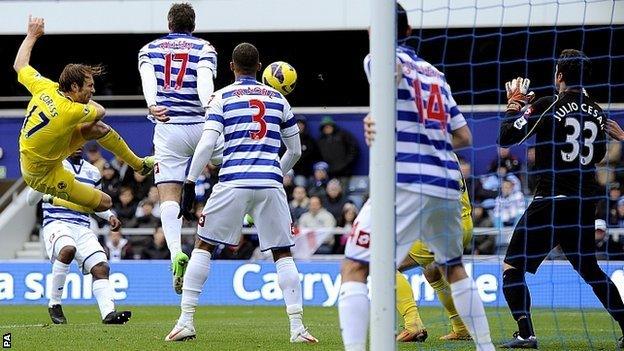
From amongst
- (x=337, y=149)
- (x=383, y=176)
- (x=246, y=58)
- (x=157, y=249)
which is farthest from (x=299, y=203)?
(x=383, y=176)

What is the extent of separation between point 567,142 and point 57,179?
4.46 metres

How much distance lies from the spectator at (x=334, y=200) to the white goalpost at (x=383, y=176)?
44.3 ft

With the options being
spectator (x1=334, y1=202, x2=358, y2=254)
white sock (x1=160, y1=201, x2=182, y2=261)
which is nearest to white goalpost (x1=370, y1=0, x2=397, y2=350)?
white sock (x1=160, y1=201, x2=182, y2=261)

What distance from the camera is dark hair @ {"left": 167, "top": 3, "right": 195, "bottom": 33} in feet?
37.0

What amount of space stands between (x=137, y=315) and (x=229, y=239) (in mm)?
5918

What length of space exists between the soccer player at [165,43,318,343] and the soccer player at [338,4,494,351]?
2269 mm

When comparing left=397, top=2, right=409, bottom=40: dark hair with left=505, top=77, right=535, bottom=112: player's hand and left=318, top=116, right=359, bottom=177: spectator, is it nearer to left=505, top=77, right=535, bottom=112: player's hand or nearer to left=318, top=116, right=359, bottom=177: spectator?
left=505, top=77, right=535, bottom=112: player's hand

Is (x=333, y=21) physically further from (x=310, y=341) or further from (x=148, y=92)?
(x=310, y=341)

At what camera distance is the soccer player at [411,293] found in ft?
33.4

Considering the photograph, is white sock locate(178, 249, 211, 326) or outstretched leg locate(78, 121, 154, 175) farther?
outstretched leg locate(78, 121, 154, 175)

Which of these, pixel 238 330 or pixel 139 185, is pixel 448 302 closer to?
pixel 238 330

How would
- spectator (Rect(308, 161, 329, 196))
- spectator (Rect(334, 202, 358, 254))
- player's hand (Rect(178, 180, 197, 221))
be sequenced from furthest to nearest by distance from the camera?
1. spectator (Rect(308, 161, 329, 196))
2. spectator (Rect(334, 202, 358, 254))
3. player's hand (Rect(178, 180, 197, 221))

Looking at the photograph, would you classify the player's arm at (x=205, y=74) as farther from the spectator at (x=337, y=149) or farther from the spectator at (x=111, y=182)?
the spectator at (x=337, y=149)

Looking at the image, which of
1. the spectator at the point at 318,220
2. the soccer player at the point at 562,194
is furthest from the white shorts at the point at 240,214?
the spectator at the point at 318,220
